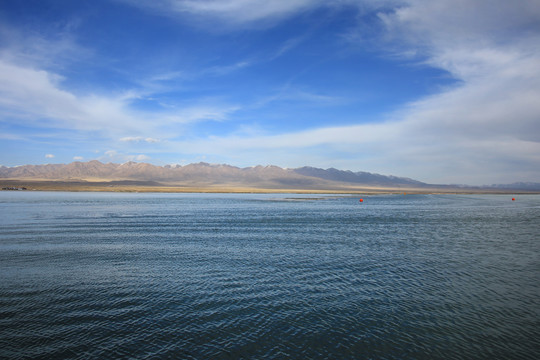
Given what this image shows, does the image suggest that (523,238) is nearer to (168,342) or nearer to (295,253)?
(295,253)

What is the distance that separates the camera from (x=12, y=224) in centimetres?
4328

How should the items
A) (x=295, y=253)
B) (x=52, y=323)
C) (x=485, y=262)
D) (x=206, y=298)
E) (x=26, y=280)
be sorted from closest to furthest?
1. (x=52, y=323)
2. (x=206, y=298)
3. (x=26, y=280)
4. (x=485, y=262)
5. (x=295, y=253)

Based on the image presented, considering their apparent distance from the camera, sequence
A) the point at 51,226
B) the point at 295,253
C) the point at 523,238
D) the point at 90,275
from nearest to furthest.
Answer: the point at 90,275
the point at 295,253
the point at 523,238
the point at 51,226

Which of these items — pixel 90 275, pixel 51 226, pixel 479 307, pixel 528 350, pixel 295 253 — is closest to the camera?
pixel 528 350

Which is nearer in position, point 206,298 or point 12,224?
point 206,298

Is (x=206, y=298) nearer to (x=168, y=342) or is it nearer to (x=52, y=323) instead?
(x=168, y=342)

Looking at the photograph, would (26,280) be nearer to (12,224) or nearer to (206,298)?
(206,298)

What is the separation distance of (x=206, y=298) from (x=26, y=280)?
37.7ft

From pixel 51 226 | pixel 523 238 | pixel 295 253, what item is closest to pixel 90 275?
pixel 295 253

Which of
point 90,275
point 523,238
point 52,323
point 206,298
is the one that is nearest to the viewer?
point 52,323

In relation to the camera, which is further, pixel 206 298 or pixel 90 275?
pixel 90 275

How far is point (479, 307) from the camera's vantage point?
1583 centimetres

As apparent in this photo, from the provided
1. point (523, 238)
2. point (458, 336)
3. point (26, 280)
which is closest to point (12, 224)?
point (26, 280)

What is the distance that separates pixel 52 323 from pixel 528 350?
18.9m
